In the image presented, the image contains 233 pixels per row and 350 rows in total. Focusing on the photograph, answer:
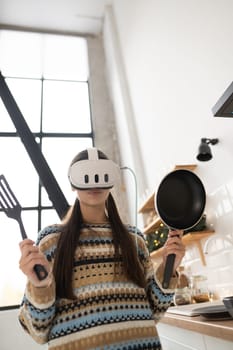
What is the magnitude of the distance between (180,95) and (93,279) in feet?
5.97

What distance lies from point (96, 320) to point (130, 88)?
10.8ft

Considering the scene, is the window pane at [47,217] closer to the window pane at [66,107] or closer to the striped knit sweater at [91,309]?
the window pane at [66,107]

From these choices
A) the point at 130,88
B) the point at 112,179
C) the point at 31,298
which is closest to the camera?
the point at 31,298

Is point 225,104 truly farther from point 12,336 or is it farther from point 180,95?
point 12,336

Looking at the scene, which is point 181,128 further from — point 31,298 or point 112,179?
point 31,298

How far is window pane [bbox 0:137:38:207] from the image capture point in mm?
3414

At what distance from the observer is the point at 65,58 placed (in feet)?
14.9

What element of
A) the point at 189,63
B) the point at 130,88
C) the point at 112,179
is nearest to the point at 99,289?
the point at 112,179

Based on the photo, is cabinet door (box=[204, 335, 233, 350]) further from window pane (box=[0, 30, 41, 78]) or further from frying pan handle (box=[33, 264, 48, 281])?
window pane (box=[0, 30, 41, 78])

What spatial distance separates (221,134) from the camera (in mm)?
1621

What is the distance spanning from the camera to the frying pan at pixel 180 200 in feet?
2.45

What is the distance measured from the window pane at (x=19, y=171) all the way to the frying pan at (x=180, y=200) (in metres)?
2.87

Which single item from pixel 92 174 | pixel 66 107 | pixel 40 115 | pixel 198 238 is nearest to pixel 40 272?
pixel 92 174

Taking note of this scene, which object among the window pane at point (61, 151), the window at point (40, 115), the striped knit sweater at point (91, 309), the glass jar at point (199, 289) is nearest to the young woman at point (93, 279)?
the striped knit sweater at point (91, 309)
